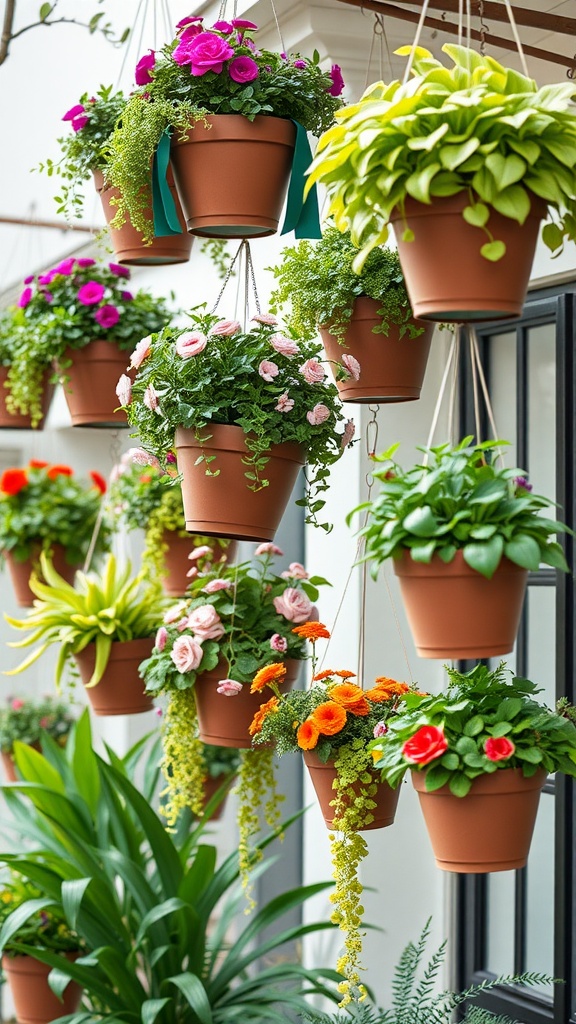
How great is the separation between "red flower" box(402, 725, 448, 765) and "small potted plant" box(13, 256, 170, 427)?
1.44m

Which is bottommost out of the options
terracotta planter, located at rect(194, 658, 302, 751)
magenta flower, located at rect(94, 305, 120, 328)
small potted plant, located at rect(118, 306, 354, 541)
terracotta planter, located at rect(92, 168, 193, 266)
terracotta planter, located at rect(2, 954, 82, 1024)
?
terracotta planter, located at rect(2, 954, 82, 1024)

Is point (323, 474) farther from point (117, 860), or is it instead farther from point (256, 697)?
point (117, 860)

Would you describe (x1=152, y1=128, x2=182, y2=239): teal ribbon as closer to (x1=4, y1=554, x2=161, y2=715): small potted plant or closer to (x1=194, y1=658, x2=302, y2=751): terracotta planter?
(x1=194, y1=658, x2=302, y2=751): terracotta planter

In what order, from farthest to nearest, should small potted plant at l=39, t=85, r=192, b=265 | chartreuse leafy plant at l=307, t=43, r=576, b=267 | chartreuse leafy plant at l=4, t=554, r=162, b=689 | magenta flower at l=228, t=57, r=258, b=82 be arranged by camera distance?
chartreuse leafy plant at l=4, t=554, r=162, b=689, small potted plant at l=39, t=85, r=192, b=265, magenta flower at l=228, t=57, r=258, b=82, chartreuse leafy plant at l=307, t=43, r=576, b=267

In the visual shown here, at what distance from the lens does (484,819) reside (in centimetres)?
153

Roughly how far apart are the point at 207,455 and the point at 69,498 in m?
1.81

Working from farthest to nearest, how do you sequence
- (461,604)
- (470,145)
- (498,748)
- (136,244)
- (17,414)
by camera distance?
1. (17,414)
2. (136,244)
3. (498,748)
4. (461,604)
5. (470,145)

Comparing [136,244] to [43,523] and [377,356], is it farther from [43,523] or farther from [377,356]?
[43,523]

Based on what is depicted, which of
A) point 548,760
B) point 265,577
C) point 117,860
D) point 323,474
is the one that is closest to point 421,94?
point 323,474

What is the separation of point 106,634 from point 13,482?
39.5 inches

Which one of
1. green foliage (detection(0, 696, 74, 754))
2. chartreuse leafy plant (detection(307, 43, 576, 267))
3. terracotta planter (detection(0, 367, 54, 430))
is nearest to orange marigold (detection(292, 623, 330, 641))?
chartreuse leafy plant (detection(307, 43, 576, 267))

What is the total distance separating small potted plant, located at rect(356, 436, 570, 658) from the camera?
136cm

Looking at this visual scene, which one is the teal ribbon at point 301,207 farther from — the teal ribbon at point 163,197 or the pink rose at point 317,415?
the pink rose at point 317,415

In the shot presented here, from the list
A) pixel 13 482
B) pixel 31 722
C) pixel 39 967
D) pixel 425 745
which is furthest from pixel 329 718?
pixel 31 722
